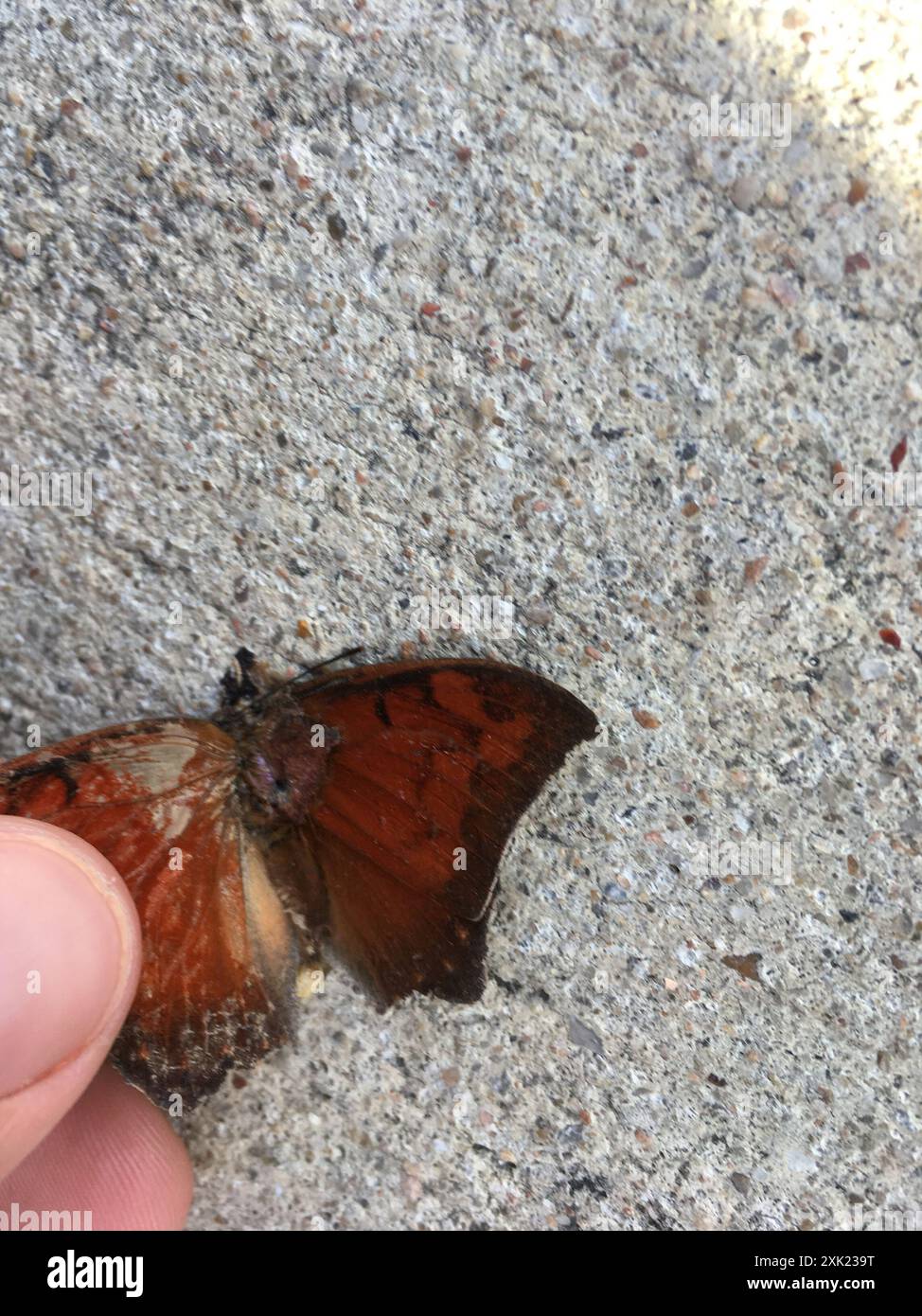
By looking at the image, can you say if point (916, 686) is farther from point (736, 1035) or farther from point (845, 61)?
point (845, 61)

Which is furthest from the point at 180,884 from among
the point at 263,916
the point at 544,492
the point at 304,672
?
the point at 544,492

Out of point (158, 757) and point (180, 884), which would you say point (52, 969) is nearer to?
point (180, 884)

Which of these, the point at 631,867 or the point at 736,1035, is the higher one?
the point at 631,867

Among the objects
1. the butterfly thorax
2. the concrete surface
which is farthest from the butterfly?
the concrete surface

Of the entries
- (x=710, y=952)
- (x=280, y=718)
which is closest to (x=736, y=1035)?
(x=710, y=952)
